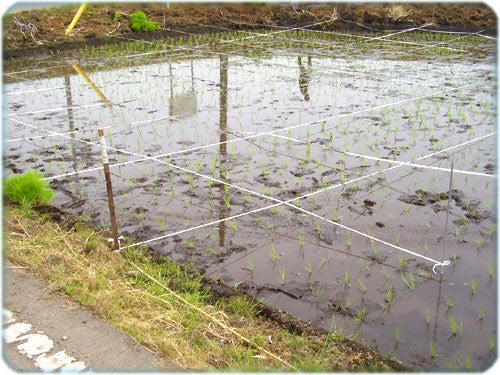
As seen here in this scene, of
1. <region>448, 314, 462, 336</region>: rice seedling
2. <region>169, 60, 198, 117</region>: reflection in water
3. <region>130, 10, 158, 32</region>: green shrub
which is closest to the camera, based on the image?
<region>448, 314, 462, 336</region>: rice seedling

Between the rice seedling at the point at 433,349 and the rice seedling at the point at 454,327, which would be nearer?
the rice seedling at the point at 433,349

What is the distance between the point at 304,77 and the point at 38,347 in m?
8.11

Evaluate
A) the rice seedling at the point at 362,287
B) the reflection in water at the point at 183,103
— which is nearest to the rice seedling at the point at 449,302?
the rice seedling at the point at 362,287

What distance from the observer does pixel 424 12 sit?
15258 mm

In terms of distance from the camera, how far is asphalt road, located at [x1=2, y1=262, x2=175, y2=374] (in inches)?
104

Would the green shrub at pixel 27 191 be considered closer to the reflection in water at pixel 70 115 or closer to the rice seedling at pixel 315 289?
the reflection in water at pixel 70 115

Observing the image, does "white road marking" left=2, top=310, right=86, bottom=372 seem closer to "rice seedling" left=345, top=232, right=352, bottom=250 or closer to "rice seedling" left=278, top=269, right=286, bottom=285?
"rice seedling" left=278, top=269, right=286, bottom=285

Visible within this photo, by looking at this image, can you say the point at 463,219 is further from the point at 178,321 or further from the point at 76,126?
the point at 76,126

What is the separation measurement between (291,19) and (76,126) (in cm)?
1014

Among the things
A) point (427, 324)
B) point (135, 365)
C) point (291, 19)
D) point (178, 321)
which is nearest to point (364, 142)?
point (427, 324)

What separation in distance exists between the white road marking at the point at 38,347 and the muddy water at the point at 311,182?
55.1 inches

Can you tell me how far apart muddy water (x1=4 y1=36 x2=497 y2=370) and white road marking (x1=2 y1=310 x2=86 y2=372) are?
4.59ft

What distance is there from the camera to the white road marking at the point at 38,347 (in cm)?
262

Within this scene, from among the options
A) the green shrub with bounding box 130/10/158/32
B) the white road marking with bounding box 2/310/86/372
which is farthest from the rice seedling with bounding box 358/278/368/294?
the green shrub with bounding box 130/10/158/32
